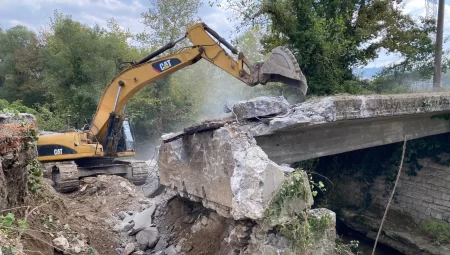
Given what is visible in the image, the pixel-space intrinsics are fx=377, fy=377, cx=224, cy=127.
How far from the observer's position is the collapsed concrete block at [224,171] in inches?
157

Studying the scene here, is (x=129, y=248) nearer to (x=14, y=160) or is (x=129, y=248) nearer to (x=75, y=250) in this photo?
(x=75, y=250)

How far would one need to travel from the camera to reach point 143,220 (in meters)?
6.47

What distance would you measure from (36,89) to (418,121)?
21468 millimetres

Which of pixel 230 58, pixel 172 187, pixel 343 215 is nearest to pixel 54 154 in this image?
Result: pixel 172 187

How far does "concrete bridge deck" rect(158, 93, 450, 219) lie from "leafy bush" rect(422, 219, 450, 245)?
341 cm

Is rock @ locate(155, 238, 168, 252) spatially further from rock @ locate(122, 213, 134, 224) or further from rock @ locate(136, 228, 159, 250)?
rock @ locate(122, 213, 134, 224)

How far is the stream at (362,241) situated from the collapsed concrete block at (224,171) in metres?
5.06

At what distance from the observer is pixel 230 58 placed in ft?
23.1

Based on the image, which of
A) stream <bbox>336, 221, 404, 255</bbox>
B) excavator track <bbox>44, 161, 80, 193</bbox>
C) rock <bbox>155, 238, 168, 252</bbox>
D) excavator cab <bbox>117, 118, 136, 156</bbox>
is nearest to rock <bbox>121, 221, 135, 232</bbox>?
rock <bbox>155, 238, 168, 252</bbox>

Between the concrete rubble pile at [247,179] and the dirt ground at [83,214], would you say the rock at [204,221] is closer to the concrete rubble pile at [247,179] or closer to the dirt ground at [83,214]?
the concrete rubble pile at [247,179]

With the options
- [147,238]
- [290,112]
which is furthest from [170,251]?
[290,112]

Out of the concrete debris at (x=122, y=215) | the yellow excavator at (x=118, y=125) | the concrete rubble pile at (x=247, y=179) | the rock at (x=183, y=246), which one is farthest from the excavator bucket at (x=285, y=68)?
the concrete debris at (x=122, y=215)

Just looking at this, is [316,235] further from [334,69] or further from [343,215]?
[334,69]

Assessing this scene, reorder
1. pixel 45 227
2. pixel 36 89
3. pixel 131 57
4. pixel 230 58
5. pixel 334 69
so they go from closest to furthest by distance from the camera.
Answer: pixel 45 227 < pixel 230 58 < pixel 334 69 < pixel 131 57 < pixel 36 89
